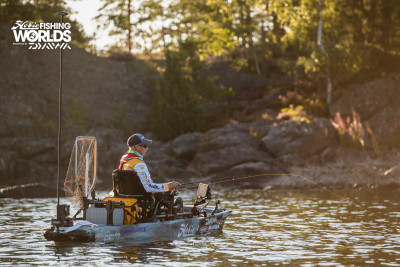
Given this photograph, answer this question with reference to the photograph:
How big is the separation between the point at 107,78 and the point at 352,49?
20188 millimetres

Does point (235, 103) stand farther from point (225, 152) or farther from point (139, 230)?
point (139, 230)

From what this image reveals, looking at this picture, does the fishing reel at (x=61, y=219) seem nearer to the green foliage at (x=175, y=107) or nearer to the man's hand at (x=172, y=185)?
the man's hand at (x=172, y=185)

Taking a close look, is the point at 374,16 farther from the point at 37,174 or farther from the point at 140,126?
the point at 37,174

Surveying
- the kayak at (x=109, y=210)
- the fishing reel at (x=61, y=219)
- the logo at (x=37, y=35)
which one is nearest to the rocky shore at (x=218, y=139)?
the logo at (x=37, y=35)

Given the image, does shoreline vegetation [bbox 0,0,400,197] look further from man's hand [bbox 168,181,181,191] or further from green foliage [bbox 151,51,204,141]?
man's hand [bbox 168,181,181,191]

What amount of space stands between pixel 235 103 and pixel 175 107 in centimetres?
550

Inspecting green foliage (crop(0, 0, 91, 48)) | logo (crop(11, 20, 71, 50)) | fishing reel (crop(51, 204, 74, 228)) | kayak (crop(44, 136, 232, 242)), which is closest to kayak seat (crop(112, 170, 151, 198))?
kayak (crop(44, 136, 232, 242))

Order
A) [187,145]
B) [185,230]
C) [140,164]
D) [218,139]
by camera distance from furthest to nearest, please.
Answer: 1. [187,145]
2. [218,139]
3. [185,230]
4. [140,164]

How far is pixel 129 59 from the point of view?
53.2 meters

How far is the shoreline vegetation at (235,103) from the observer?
3297 cm

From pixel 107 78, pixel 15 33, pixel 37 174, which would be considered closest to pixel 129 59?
pixel 107 78

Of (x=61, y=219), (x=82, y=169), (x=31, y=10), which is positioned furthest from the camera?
(x=31, y=10)

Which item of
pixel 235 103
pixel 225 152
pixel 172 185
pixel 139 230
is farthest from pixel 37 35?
pixel 139 230

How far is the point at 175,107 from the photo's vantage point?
40.4 metres
